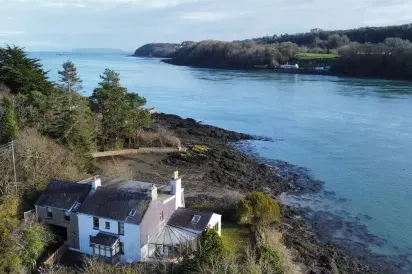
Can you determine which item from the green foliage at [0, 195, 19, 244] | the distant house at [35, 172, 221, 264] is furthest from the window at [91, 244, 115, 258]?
the green foliage at [0, 195, 19, 244]

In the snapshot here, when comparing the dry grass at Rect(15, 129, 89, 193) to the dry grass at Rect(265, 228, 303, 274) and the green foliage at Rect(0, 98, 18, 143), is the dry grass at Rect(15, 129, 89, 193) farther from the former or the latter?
the dry grass at Rect(265, 228, 303, 274)

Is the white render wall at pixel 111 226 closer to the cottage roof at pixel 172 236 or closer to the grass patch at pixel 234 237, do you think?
the cottage roof at pixel 172 236

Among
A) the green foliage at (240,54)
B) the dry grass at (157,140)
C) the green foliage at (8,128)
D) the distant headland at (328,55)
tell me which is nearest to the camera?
the green foliage at (8,128)

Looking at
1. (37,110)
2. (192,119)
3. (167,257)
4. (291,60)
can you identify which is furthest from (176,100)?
(291,60)

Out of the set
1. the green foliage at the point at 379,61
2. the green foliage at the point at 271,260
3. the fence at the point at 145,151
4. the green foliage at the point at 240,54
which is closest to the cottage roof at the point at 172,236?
the green foliage at the point at 271,260

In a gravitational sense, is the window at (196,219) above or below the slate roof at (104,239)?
above

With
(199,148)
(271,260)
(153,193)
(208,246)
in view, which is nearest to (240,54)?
(199,148)
